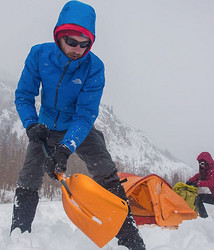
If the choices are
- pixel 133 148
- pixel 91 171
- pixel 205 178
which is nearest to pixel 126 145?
pixel 133 148

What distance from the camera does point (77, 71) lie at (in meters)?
2.06

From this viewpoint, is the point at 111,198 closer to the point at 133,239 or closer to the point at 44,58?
the point at 133,239

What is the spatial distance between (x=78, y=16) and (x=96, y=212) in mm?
1518

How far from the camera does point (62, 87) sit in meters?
2.05

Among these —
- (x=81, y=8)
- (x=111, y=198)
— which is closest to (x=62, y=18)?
(x=81, y=8)

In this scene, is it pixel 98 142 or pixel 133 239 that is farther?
pixel 98 142

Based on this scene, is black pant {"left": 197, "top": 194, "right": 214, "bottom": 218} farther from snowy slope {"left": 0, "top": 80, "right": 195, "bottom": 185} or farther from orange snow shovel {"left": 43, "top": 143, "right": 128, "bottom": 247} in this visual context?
snowy slope {"left": 0, "top": 80, "right": 195, "bottom": 185}

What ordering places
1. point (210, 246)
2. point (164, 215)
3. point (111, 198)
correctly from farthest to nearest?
1. point (164, 215)
2. point (210, 246)
3. point (111, 198)

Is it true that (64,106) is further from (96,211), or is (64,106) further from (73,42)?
(96,211)

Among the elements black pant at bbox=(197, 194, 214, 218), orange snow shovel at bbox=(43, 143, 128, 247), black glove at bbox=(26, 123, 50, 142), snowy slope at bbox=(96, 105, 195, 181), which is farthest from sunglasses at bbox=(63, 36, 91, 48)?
snowy slope at bbox=(96, 105, 195, 181)

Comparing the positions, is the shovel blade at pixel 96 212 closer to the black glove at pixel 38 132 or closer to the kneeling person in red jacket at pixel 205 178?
the black glove at pixel 38 132

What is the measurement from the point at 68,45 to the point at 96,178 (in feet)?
4.01

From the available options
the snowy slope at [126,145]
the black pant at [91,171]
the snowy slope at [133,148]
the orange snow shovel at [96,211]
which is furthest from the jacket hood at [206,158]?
the snowy slope at [133,148]

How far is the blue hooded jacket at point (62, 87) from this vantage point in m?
2.04
